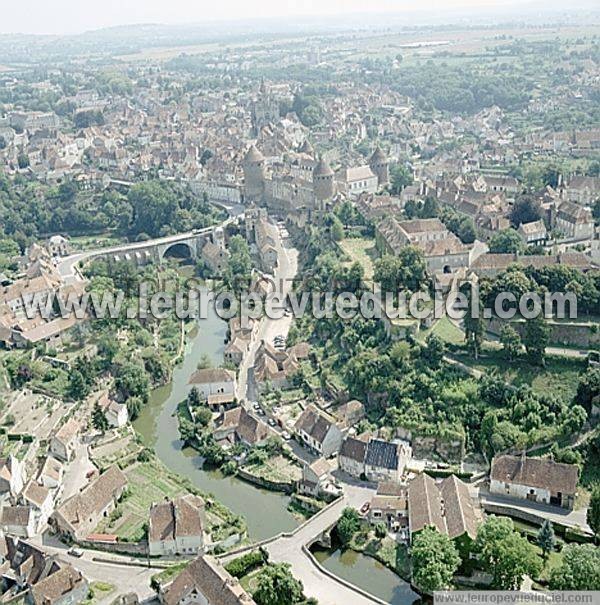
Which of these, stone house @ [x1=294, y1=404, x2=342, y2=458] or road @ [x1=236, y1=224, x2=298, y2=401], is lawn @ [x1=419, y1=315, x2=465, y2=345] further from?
road @ [x1=236, y1=224, x2=298, y2=401]

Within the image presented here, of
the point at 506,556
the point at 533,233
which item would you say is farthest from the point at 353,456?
the point at 533,233

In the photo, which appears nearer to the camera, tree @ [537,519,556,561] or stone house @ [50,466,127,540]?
tree @ [537,519,556,561]

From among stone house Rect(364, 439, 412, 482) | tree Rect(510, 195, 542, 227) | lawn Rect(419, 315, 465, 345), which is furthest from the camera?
tree Rect(510, 195, 542, 227)

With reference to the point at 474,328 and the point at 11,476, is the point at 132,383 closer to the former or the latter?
the point at 11,476

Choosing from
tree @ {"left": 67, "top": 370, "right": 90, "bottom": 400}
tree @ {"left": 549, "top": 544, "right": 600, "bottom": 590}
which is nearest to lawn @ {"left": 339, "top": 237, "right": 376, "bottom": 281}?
tree @ {"left": 67, "top": 370, "right": 90, "bottom": 400}

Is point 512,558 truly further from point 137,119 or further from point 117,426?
point 137,119

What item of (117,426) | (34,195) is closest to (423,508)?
(117,426)
